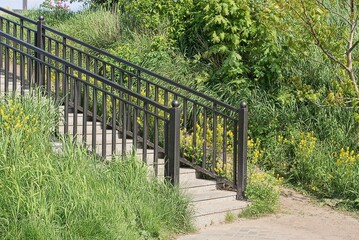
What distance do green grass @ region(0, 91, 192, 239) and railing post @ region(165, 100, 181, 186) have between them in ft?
0.59

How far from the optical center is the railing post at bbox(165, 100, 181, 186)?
277 inches

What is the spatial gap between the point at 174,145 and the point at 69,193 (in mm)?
1578

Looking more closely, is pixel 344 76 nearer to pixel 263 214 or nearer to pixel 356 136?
pixel 356 136

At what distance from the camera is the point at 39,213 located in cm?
559

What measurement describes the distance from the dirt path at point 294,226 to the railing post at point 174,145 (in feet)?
2.33

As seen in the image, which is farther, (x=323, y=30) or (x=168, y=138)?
(x=323, y=30)

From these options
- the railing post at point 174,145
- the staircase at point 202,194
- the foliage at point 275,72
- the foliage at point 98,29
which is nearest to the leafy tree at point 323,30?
the foliage at point 275,72

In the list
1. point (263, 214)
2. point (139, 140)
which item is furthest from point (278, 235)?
point (139, 140)

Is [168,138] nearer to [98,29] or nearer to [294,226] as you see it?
[294,226]

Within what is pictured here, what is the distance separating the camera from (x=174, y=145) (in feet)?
23.2

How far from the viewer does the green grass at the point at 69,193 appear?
223 inches

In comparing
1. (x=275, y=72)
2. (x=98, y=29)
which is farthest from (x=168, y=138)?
(x=98, y=29)

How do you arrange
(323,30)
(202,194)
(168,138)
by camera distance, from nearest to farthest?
(168,138) < (202,194) < (323,30)

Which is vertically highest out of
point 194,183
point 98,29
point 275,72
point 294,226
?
point 98,29
